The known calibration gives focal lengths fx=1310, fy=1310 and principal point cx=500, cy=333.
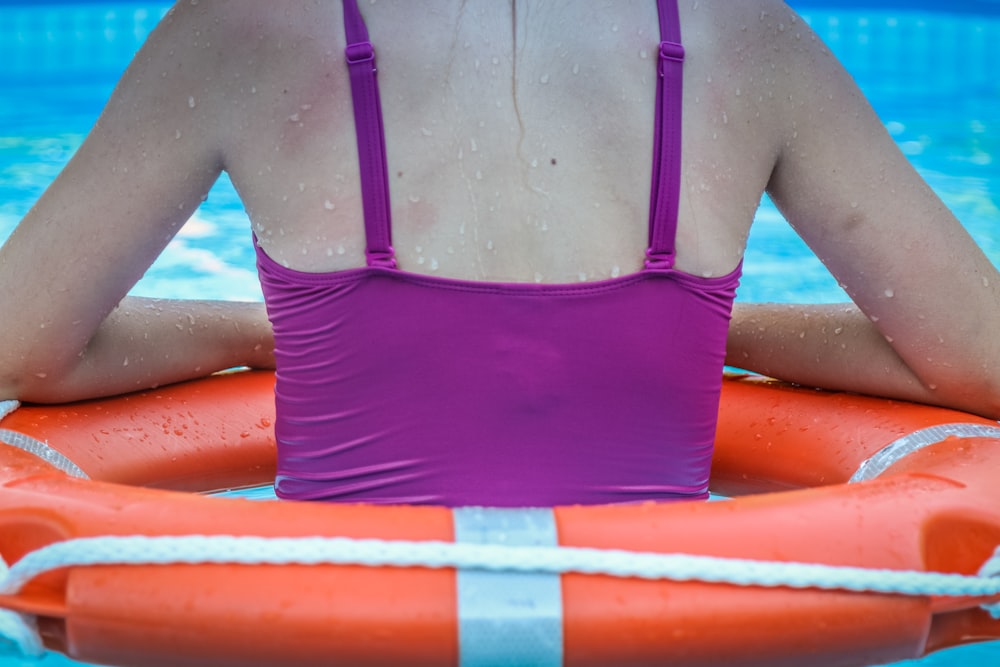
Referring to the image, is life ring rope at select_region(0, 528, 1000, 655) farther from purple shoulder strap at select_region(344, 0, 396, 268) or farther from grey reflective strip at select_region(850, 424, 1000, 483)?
grey reflective strip at select_region(850, 424, 1000, 483)

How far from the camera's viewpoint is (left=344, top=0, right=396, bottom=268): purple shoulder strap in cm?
157

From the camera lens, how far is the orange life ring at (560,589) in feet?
4.43

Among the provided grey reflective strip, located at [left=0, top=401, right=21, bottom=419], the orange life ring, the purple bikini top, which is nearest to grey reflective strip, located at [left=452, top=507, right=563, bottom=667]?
the orange life ring

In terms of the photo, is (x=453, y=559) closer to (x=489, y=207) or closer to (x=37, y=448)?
(x=489, y=207)

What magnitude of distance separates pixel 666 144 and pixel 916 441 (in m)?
0.67

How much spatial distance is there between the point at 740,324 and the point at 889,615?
999 mm

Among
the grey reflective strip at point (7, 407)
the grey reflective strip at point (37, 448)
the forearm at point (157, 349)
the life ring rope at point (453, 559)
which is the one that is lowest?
the life ring rope at point (453, 559)

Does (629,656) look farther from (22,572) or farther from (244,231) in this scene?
(244,231)

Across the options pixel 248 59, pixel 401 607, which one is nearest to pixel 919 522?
pixel 401 607

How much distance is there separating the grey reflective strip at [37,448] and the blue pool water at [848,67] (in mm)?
1531

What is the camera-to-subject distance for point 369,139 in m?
1.58

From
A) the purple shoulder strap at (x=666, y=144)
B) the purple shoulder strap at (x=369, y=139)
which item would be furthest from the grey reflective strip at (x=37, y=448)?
the purple shoulder strap at (x=666, y=144)

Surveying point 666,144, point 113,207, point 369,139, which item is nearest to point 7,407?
point 113,207

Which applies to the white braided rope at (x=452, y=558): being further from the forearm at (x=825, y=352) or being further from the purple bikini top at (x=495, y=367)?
the forearm at (x=825, y=352)
